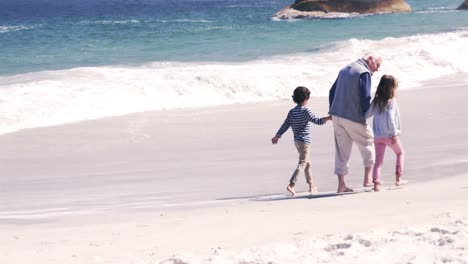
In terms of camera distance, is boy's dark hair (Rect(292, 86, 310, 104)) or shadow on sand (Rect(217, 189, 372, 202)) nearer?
shadow on sand (Rect(217, 189, 372, 202))

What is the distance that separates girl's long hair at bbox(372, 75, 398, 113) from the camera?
8.43 m

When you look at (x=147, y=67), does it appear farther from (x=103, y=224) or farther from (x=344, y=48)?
(x=103, y=224)

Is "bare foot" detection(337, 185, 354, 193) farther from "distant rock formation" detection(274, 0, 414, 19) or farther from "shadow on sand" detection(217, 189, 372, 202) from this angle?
"distant rock formation" detection(274, 0, 414, 19)

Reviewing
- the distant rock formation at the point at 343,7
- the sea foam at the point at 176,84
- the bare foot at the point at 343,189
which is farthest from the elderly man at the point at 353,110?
the distant rock formation at the point at 343,7

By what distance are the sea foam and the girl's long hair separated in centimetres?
724

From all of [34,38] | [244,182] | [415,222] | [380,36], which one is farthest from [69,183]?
[34,38]

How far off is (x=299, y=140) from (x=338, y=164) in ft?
1.53

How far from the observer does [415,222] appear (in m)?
6.41

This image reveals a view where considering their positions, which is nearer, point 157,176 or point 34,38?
point 157,176

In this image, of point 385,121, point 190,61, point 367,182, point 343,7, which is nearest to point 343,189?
point 367,182

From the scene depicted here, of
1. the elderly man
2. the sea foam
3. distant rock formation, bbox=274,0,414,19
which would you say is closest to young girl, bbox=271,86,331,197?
the elderly man

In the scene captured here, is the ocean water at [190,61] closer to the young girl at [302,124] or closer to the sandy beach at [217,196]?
the sandy beach at [217,196]

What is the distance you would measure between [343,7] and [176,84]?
3752cm

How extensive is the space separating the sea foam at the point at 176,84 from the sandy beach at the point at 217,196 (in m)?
1.17
